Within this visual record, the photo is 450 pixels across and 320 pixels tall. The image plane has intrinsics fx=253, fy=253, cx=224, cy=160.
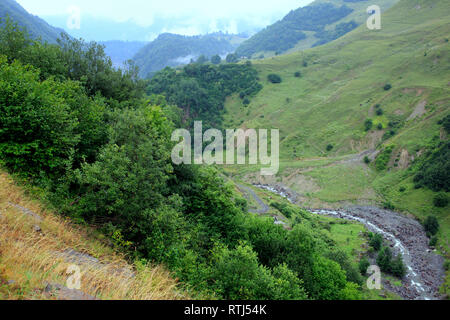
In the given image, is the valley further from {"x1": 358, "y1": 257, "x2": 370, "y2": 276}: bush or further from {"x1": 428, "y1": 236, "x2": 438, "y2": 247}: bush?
{"x1": 428, "y1": 236, "x2": 438, "y2": 247}: bush

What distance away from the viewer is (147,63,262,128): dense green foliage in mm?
123500

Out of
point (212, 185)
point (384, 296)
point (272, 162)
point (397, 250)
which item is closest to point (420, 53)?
point (272, 162)

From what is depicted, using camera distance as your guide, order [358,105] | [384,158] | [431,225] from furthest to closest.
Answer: [358,105]
[384,158]
[431,225]

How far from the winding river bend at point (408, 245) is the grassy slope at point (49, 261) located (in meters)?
39.7

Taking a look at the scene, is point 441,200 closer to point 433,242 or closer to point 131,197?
point 433,242

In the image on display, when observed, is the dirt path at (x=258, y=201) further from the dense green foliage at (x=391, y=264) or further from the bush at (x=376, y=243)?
the dense green foliage at (x=391, y=264)

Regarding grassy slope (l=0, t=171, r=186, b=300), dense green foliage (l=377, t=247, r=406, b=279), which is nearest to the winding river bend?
dense green foliage (l=377, t=247, r=406, b=279)

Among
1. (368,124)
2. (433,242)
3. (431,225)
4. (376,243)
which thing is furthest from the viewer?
(368,124)

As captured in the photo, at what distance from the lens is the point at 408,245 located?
4722cm

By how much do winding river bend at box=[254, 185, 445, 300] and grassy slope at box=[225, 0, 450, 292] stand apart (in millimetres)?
3373

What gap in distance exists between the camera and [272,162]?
290 feet

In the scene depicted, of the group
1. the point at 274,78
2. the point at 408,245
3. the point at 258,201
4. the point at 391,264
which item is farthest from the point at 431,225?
the point at 274,78

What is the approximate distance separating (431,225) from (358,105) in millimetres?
62345
